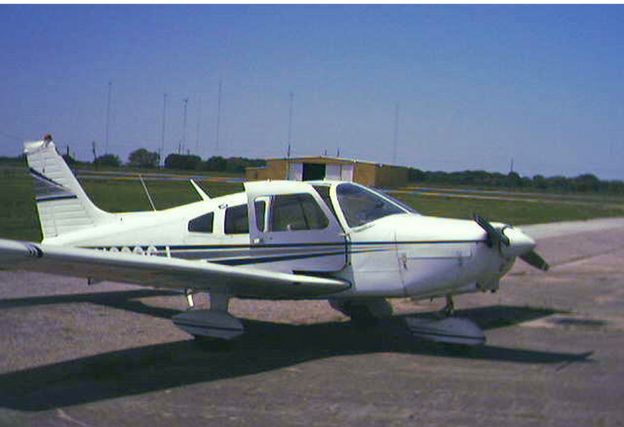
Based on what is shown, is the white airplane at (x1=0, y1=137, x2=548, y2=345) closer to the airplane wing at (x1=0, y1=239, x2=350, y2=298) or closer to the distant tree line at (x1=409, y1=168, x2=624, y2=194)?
the airplane wing at (x1=0, y1=239, x2=350, y2=298)

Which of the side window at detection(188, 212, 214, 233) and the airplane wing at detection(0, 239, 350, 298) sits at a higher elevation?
the side window at detection(188, 212, 214, 233)

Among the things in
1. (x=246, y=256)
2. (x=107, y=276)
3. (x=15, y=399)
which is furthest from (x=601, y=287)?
(x=15, y=399)

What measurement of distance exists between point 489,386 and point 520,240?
1.87 meters

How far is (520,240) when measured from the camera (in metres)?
8.16

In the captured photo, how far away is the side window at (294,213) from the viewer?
28.9 feet

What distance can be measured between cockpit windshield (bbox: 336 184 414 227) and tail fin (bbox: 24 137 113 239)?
3.64 metres

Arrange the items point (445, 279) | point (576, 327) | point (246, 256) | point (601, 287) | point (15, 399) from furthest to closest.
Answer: point (601, 287) → point (576, 327) → point (246, 256) → point (445, 279) → point (15, 399)

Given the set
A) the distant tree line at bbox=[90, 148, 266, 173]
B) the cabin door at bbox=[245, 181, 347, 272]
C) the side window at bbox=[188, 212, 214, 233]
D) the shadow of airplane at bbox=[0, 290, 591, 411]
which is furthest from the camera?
the distant tree line at bbox=[90, 148, 266, 173]

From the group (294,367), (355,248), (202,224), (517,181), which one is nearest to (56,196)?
(202,224)

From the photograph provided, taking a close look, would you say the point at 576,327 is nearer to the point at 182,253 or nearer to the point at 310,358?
the point at 310,358

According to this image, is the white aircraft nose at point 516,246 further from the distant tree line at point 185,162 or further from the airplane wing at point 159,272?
the distant tree line at point 185,162

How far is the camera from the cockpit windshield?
8797mm

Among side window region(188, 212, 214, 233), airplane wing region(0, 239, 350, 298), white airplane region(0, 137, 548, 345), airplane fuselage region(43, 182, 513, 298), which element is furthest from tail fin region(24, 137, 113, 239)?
airplane wing region(0, 239, 350, 298)

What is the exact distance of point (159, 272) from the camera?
757 cm
